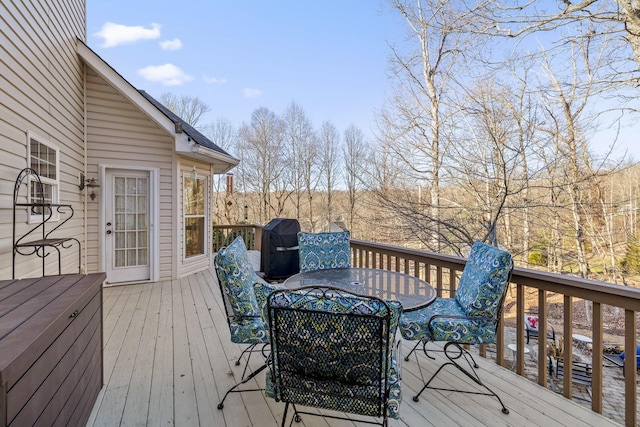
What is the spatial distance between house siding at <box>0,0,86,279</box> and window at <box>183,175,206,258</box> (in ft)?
5.22

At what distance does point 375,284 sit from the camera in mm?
2656

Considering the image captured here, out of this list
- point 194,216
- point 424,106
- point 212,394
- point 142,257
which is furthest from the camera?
point 424,106

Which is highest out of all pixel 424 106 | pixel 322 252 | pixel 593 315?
pixel 424 106

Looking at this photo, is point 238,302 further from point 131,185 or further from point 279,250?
point 131,185

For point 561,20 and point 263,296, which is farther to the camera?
point 561,20

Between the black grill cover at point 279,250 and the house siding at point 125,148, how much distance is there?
84.1 inches

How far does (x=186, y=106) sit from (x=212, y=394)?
53.0 feet

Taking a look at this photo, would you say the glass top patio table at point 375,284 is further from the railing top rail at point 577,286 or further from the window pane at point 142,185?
the window pane at point 142,185

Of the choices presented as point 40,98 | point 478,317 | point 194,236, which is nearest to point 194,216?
→ point 194,236

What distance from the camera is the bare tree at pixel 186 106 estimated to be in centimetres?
1535

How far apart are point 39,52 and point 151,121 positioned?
1.99 m

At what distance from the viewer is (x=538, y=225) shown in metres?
6.30

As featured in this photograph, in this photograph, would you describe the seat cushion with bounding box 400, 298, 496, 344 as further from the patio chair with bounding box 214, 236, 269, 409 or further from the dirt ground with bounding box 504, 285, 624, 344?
the dirt ground with bounding box 504, 285, 624, 344

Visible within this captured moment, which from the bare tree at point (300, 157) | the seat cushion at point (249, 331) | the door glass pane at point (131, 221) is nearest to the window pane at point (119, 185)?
the door glass pane at point (131, 221)
